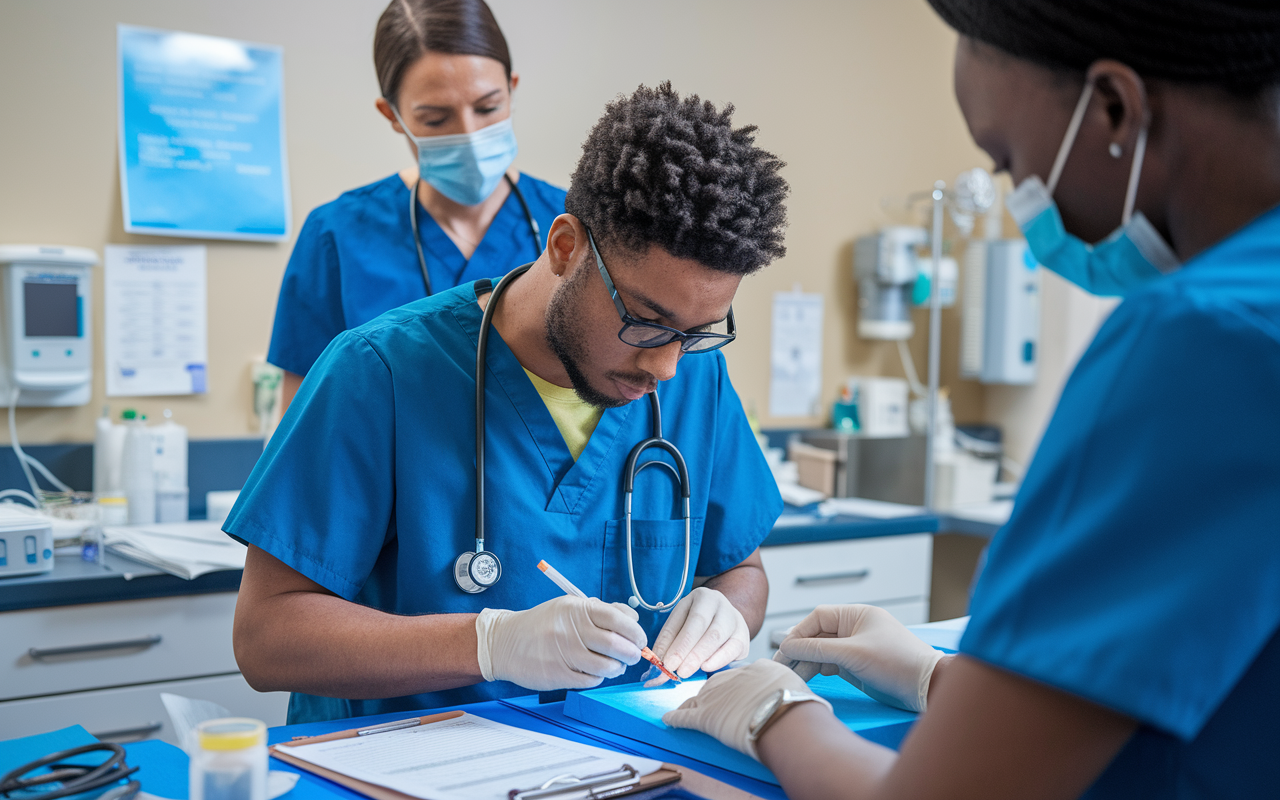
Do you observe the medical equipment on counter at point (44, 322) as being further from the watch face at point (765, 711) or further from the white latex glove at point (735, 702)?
the watch face at point (765, 711)

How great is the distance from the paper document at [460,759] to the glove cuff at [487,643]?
80 mm

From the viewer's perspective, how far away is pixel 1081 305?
10.5 feet

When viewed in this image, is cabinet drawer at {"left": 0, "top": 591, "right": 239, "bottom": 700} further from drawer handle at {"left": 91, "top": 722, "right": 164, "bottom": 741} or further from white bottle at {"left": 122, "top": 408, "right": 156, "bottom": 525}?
white bottle at {"left": 122, "top": 408, "right": 156, "bottom": 525}

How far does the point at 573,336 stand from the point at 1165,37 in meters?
0.79

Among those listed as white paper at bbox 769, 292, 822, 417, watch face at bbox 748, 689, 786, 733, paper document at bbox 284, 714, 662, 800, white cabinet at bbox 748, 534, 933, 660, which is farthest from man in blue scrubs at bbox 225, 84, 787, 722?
white paper at bbox 769, 292, 822, 417

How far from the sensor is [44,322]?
216cm

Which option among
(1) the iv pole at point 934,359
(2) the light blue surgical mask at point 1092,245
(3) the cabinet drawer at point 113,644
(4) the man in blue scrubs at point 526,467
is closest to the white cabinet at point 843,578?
(1) the iv pole at point 934,359

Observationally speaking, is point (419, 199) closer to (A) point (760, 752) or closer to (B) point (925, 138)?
(A) point (760, 752)

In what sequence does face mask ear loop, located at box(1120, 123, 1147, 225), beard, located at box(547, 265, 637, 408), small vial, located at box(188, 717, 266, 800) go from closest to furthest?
1. face mask ear loop, located at box(1120, 123, 1147, 225)
2. small vial, located at box(188, 717, 266, 800)
3. beard, located at box(547, 265, 637, 408)

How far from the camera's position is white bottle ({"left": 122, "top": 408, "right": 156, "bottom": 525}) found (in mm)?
2160

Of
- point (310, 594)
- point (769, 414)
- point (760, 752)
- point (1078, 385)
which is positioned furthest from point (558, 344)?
point (769, 414)

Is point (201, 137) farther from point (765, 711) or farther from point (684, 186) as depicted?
point (765, 711)

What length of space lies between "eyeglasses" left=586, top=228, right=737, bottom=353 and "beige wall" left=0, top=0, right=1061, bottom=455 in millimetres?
1496

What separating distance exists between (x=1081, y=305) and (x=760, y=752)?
2756 millimetres
